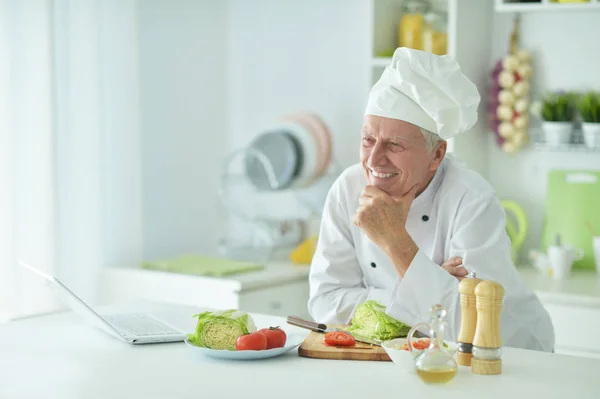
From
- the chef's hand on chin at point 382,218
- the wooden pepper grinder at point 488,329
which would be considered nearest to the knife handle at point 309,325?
the chef's hand on chin at point 382,218

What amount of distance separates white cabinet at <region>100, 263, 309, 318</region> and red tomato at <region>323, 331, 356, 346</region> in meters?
1.35

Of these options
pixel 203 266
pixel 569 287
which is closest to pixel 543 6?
pixel 569 287

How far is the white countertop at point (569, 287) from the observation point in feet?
9.83

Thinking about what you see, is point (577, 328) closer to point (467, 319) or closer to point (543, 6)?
point (543, 6)

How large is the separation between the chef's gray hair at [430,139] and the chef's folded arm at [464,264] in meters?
0.16

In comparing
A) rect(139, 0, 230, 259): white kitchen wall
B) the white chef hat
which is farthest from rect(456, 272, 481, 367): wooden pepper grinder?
rect(139, 0, 230, 259): white kitchen wall

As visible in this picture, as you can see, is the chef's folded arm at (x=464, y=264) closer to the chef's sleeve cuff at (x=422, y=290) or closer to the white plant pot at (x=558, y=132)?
the chef's sleeve cuff at (x=422, y=290)

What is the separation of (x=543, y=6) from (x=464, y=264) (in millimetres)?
1492

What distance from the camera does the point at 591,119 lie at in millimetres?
3402

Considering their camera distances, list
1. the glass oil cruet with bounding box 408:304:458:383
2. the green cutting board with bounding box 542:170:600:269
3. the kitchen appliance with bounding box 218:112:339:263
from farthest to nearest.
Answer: the kitchen appliance with bounding box 218:112:339:263 < the green cutting board with bounding box 542:170:600:269 < the glass oil cruet with bounding box 408:304:458:383

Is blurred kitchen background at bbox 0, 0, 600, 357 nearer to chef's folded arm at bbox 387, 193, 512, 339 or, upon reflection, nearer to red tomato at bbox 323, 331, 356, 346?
chef's folded arm at bbox 387, 193, 512, 339

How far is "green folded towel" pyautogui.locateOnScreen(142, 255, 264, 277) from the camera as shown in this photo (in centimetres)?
345

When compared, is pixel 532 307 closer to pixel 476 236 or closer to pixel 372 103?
pixel 476 236

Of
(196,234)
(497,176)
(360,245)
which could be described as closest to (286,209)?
(196,234)
